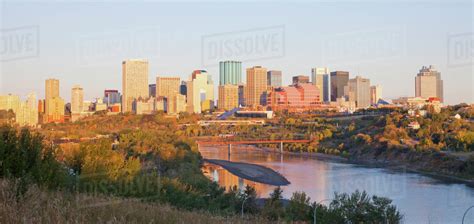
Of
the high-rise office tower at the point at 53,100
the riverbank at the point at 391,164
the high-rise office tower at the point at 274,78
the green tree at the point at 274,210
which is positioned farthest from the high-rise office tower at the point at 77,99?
the green tree at the point at 274,210

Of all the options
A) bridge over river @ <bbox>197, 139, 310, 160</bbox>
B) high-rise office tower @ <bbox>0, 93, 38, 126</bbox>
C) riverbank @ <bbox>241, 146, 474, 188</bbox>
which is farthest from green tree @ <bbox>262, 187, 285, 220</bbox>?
high-rise office tower @ <bbox>0, 93, 38, 126</bbox>

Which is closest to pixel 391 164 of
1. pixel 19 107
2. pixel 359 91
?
pixel 19 107

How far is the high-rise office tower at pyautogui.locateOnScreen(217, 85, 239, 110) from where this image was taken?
61.3 metres

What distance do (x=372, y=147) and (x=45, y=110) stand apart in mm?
26898

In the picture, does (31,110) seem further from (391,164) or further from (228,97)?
(228,97)

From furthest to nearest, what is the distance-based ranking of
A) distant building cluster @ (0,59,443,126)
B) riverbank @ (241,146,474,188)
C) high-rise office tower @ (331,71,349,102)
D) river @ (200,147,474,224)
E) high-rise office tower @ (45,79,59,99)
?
high-rise office tower @ (331,71,349,102)
distant building cluster @ (0,59,443,126)
high-rise office tower @ (45,79,59,99)
riverbank @ (241,146,474,188)
river @ (200,147,474,224)

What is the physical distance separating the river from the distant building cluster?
26.1 meters

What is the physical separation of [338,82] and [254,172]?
172 ft

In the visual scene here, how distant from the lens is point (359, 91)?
6688 cm

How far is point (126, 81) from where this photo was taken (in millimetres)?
57250

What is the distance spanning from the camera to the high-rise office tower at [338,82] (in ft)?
229

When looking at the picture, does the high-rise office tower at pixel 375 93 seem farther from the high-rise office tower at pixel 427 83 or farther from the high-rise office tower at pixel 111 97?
the high-rise office tower at pixel 111 97

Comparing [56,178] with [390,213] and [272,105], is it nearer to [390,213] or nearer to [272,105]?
[390,213]

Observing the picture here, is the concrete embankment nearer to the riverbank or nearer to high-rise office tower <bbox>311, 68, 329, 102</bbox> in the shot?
the riverbank
